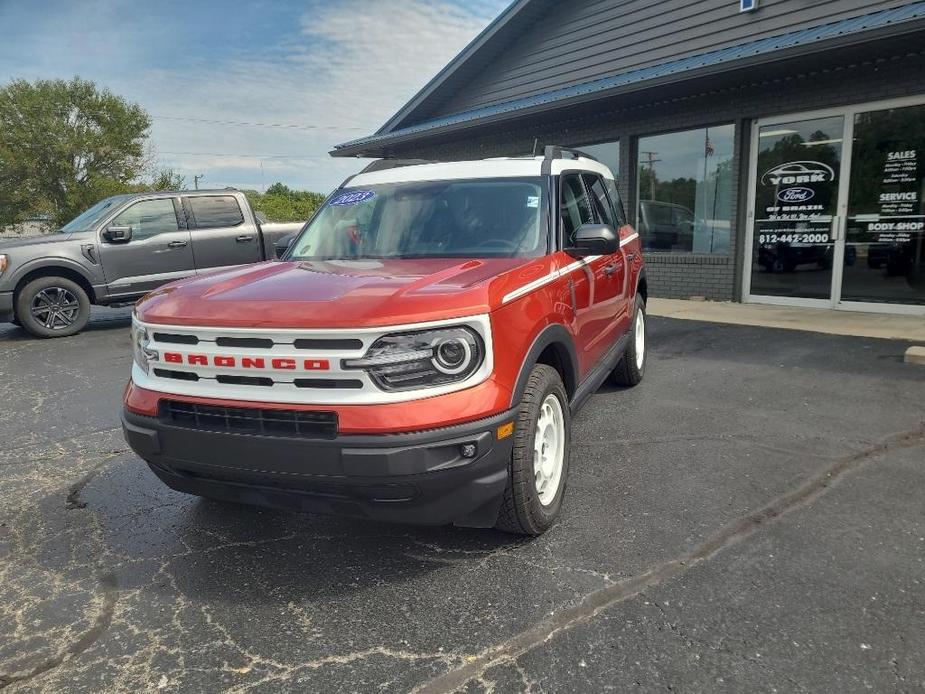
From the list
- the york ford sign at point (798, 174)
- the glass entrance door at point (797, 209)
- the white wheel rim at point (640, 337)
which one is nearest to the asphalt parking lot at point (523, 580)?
the white wheel rim at point (640, 337)

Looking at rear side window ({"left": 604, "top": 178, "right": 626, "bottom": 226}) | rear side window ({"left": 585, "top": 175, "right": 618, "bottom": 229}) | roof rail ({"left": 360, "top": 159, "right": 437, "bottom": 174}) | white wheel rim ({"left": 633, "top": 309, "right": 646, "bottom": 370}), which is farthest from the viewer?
white wheel rim ({"left": 633, "top": 309, "right": 646, "bottom": 370})

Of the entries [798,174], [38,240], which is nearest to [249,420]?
[38,240]

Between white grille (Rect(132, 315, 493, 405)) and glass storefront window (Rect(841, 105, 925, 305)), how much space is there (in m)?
8.18

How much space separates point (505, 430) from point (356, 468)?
2.01 feet

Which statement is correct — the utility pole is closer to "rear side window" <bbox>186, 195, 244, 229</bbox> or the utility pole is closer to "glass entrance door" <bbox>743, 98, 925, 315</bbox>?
"glass entrance door" <bbox>743, 98, 925, 315</bbox>

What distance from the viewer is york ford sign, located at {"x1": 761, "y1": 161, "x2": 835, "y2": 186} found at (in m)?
8.99

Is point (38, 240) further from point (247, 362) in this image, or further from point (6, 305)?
point (247, 362)

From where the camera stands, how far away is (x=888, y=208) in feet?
27.8

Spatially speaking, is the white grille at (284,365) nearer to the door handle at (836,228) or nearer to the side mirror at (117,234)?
the side mirror at (117,234)

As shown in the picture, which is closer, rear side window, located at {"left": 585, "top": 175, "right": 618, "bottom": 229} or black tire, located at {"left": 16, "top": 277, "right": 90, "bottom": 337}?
rear side window, located at {"left": 585, "top": 175, "right": 618, "bottom": 229}

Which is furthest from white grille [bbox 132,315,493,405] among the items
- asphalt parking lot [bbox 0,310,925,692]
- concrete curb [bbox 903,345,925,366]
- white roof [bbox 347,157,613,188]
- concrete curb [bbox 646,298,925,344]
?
concrete curb [bbox 646,298,925,344]

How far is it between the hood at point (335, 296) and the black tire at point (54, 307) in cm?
689

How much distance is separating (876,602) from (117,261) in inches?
380

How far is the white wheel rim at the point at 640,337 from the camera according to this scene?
566cm
